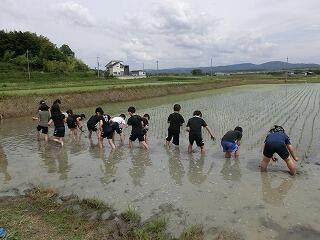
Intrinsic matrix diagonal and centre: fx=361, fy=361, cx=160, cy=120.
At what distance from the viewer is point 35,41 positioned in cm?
6488

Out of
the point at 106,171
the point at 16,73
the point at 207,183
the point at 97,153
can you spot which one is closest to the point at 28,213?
the point at 106,171

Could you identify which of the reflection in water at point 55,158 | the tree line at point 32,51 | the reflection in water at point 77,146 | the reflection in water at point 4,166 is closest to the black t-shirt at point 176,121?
the reflection in water at point 77,146

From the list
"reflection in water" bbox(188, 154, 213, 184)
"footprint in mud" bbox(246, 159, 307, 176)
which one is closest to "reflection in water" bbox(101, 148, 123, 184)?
"reflection in water" bbox(188, 154, 213, 184)

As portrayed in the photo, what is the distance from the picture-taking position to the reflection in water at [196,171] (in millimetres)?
8309

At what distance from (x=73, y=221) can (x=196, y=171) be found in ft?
12.3

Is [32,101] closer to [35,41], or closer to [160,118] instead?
[160,118]

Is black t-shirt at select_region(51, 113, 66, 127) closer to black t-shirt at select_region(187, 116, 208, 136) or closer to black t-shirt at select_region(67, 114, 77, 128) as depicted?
black t-shirt at select_region(67, 114, 77, 128)

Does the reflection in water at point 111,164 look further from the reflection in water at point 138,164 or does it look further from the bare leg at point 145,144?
the bare leg at point 145,144

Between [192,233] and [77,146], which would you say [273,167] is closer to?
[192,233]

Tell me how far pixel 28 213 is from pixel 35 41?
63.8 meters

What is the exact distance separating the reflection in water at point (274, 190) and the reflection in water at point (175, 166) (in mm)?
1845

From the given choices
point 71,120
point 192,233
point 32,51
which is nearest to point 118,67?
point 32,51

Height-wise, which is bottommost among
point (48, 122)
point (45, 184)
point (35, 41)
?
point (45, 184)

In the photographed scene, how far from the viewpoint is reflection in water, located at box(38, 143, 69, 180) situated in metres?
9.27
